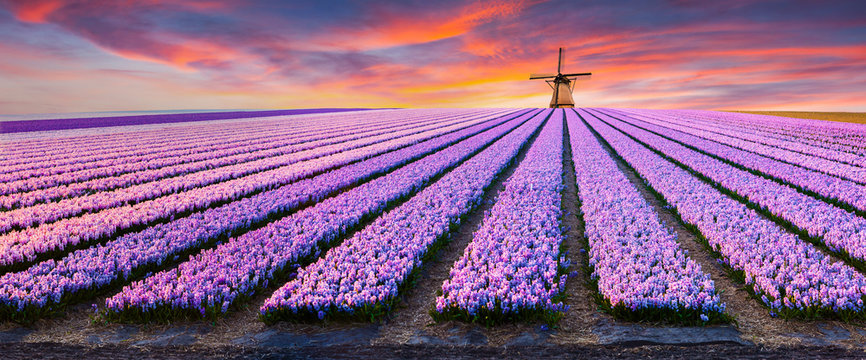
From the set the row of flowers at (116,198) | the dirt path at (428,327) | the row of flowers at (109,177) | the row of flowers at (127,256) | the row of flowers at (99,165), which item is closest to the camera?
the dirt path at (428,327)

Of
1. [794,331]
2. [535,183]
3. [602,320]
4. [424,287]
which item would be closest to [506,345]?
[602,320]

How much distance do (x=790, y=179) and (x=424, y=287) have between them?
10941 mm

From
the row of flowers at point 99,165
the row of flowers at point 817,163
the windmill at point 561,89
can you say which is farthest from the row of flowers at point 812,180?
the windmill at point 561,89

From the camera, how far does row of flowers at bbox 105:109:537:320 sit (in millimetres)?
4145

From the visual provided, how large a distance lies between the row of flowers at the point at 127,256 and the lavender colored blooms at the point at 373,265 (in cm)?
228

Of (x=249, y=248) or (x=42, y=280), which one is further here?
(x=249, y=248)

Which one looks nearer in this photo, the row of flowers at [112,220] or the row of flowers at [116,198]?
the row of flowers at [112,220]

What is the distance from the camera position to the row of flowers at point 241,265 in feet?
13.6

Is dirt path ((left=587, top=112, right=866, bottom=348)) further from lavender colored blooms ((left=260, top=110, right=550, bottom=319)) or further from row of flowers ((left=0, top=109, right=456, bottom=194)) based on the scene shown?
row of flowers ((left=0, top=109, right=456, bottom=194))

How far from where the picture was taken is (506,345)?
3.67 metres

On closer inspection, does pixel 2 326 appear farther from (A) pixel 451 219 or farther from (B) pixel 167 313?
(A) pixel 451 219

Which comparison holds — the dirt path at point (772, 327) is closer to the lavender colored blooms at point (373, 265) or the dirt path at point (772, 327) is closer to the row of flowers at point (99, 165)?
the lavender colored blooms at point (373, 265)

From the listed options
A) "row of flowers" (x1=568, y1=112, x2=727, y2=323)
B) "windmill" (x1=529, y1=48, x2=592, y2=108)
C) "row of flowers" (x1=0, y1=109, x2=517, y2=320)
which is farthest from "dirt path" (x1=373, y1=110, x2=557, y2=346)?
"windmill" (x1=529, y1=48, x2=592, y2=108)

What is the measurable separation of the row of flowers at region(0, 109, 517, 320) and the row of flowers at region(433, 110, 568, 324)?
403 centimetres
